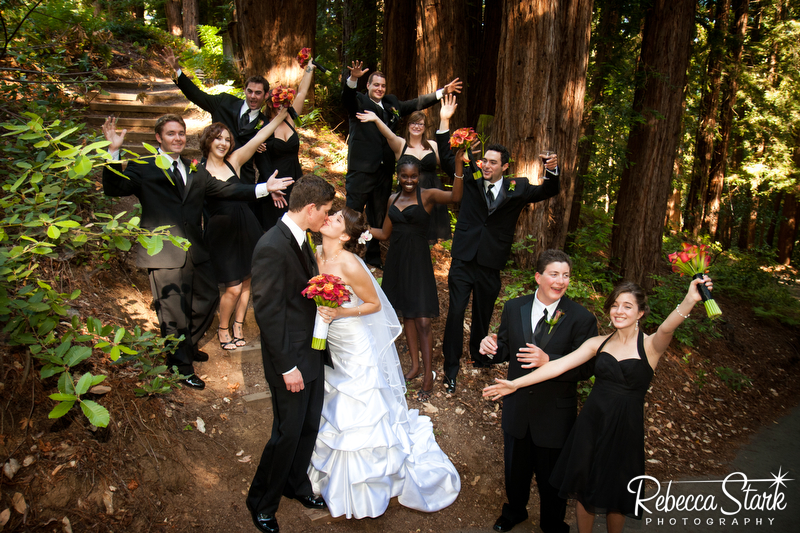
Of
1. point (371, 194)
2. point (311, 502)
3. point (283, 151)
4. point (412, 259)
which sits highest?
point (283, 151)

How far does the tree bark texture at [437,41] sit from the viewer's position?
319 inches

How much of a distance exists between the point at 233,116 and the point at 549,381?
15.2ft

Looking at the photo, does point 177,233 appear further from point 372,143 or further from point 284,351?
point 372,143

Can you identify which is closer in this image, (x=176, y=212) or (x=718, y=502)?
(x=176, y=212)

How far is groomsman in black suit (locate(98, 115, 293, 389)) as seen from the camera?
4359mm

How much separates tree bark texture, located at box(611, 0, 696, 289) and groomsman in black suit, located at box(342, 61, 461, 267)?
14.2ft

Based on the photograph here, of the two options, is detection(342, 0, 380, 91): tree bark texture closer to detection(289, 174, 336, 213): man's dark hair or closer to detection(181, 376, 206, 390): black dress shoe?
detection(181, 376, 206, 390): black dress shoe

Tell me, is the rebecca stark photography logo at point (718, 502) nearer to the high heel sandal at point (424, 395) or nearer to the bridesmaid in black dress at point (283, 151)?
the high heel sandal at point (424, 395)

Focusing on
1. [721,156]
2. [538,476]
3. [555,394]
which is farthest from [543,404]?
[721,156]

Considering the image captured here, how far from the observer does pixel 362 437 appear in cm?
386

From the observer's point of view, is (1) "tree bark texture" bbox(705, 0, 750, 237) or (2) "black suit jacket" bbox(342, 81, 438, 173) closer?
(2) "black suit jacket" bbox(342, 81, 438, 173)

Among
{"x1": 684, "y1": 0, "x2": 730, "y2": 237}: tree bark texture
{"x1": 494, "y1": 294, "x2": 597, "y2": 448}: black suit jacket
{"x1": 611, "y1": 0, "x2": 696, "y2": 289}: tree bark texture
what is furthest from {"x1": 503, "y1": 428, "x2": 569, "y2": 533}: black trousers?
{"x1": 684, "y1": 0, "x2": 730, "y2": 237}: tree bark texture

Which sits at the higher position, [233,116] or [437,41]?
[437,41]

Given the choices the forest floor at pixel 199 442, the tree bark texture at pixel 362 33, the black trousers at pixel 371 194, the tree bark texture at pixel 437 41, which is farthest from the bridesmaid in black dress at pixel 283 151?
the tree bark texture at pixel 362 33
